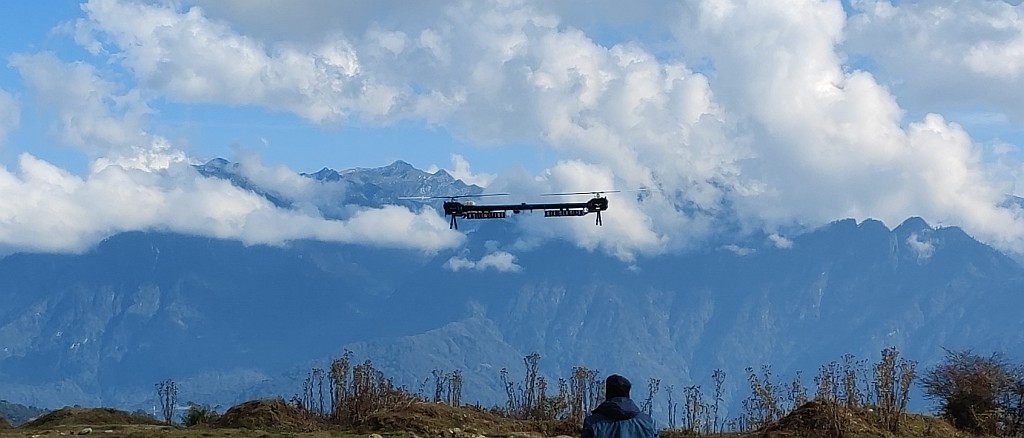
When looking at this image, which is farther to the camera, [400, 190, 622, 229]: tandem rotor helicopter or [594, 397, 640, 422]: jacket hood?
[400, 190, 622, 229]: tandem rotor helicopter

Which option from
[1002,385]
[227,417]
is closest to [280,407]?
[227,417]

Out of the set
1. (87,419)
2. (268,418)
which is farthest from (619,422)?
(87,419)

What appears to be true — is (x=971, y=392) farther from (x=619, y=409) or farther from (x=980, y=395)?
(x=619, y=409)

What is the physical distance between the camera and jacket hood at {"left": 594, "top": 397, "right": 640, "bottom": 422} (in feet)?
52.3

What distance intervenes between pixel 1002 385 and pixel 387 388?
2827 cm

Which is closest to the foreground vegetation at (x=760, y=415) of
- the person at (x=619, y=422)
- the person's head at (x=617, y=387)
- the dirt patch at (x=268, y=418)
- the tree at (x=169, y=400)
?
the dirt patch at (x=268, y=418)

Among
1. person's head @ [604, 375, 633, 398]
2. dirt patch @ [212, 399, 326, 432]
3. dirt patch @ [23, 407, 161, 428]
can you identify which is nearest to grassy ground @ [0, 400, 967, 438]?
dirt patch @ [212, 399, 326, 432]

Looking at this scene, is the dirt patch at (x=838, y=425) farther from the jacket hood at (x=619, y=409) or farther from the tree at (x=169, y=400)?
the tree at (x=169, y=400)

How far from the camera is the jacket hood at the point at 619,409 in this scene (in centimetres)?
1595

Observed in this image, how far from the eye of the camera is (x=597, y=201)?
52438 millimetres

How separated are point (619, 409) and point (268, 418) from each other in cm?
3314

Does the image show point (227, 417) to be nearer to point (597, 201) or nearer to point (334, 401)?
point (334, 401)

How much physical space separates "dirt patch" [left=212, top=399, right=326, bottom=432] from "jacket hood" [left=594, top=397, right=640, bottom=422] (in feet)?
101

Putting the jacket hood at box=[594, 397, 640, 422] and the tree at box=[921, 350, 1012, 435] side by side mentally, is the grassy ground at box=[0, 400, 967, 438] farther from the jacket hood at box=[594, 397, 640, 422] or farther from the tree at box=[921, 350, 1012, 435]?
the jacket hood at box=[594, 397, 640, 422]
